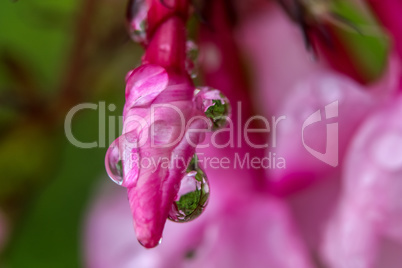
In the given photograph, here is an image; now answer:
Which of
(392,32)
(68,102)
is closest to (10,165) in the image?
(68,102)

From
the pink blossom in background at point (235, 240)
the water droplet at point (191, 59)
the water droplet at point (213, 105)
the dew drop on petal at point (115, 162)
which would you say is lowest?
the pink blossom in background at point (235, 240)

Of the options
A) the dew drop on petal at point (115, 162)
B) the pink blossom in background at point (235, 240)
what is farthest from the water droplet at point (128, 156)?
the pink blossom in background at point (235, 240)

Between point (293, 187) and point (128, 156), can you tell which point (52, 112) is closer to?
point (293, 187)

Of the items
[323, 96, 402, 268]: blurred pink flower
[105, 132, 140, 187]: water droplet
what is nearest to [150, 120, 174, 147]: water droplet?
[105, 132, 140, 187]: water droplet

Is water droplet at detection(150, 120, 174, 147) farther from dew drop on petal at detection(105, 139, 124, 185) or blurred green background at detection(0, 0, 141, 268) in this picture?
blurred green background at detection(0, 0, 141, 268)

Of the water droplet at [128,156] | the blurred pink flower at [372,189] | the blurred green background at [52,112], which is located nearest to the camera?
the water droplet at [128,156]

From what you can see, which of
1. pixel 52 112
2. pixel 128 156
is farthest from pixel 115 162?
pixel 52 112

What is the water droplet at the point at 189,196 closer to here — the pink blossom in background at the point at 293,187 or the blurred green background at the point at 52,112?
the pink blossom in background at the point at 293,187
